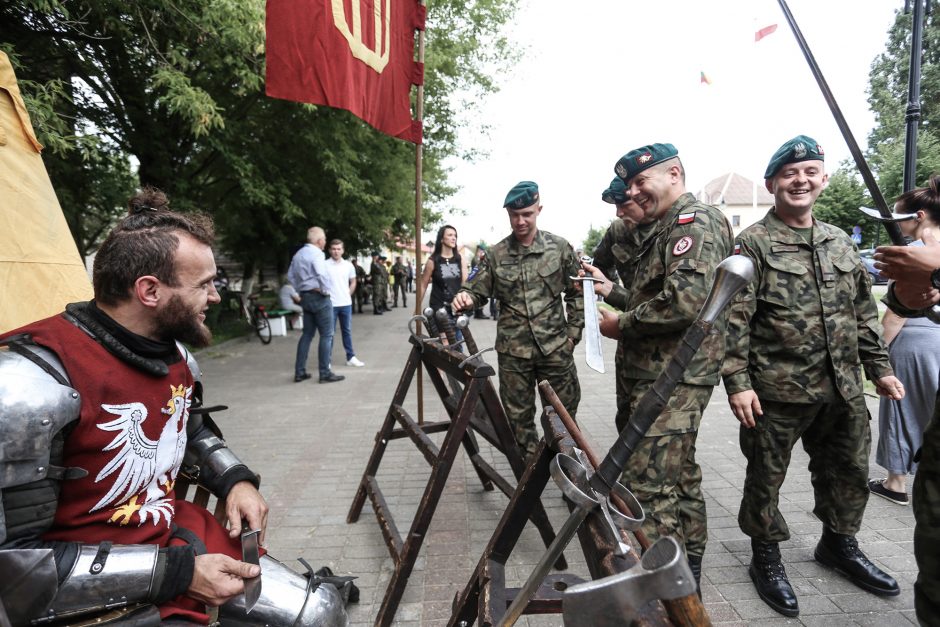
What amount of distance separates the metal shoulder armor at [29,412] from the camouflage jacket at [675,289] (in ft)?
6.77

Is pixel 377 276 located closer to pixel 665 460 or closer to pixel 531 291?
pixel 531 291

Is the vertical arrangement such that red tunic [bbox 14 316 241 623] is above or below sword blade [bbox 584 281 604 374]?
below

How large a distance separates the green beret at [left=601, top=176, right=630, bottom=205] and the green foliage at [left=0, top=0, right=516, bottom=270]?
4471 millimetres

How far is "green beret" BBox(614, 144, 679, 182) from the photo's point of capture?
2.44 meters

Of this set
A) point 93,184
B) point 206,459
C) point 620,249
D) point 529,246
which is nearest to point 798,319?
point 620,249

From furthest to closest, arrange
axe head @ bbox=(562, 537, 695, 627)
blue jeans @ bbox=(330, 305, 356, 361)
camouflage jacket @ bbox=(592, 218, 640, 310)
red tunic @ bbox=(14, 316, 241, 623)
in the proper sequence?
blue jeans @ bbox=(330, 305, 356, 361)
camouflage jacket @ bbox=(592, 218, 640, 310)
red tunic @ bbox=(14, 316, 241, 623)
axe head @ bbox=(562, 537, 695, 627)

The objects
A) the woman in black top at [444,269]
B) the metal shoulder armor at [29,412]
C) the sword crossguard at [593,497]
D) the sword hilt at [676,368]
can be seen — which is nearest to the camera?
the sword hilt at [676,368]

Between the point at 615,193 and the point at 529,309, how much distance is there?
3.17 feet

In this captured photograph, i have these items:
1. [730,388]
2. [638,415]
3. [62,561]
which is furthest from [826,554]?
[62,561]

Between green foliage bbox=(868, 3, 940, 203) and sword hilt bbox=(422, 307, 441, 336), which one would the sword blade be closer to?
sword hilt bbox=(422, 307, 441, 336)

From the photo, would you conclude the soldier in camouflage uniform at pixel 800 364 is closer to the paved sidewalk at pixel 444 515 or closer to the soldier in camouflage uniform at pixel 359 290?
the paved sidewalk at pixel 444 515

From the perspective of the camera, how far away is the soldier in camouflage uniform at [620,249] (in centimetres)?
276

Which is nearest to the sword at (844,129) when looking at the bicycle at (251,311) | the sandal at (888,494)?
the sandal at (888,494)

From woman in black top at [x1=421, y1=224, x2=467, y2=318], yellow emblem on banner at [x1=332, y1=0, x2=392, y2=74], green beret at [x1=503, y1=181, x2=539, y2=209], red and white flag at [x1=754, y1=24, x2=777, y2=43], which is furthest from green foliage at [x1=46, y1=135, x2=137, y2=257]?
red and white flag at [x1=754, y1=24, x2=777, y2=43]
